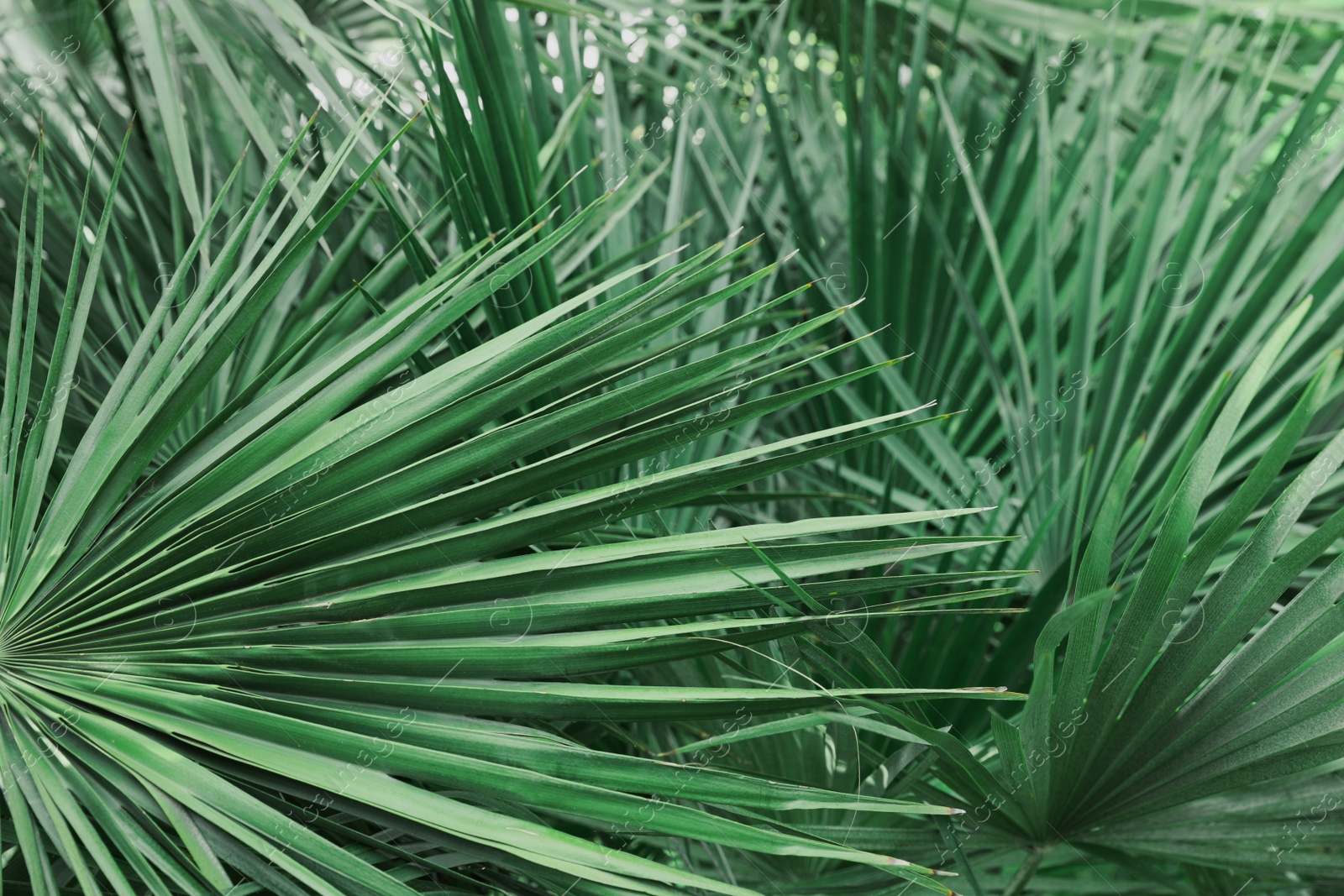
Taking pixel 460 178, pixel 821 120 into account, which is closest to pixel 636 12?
pixel 460 178

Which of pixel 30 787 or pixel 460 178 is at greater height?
pixel 460 178

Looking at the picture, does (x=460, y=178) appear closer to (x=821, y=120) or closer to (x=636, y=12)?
(x=636, y=12)

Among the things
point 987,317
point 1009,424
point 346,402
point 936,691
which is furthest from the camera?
point 987,317

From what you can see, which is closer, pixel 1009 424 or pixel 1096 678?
pixel 1096 678

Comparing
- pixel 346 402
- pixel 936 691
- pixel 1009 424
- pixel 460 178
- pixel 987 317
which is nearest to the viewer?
pixel 936 691

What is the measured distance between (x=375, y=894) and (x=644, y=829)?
161mm

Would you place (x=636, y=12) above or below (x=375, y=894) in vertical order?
above

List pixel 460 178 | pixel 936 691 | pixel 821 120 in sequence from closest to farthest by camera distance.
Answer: pixel 936 691 < pixel 460 178 < pixel 821 120

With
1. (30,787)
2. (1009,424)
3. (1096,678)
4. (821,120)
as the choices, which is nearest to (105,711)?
(30,787)

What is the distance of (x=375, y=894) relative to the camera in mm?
530

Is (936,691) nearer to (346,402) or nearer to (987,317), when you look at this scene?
(346,402)

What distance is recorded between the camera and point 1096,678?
599 millimetres

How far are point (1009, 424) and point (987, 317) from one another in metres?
0.17

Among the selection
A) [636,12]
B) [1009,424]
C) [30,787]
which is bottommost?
[1009,424]
